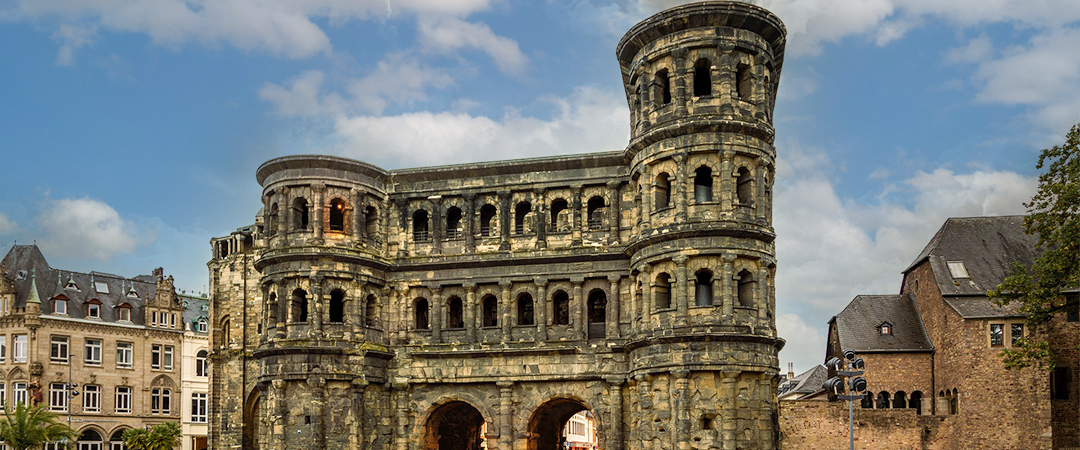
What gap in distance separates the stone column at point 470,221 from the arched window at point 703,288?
10.1m

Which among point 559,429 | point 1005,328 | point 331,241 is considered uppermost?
point 331,241

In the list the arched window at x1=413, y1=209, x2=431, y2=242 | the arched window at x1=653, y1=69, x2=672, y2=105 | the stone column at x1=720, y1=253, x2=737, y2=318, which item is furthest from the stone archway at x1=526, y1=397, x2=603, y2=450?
the arched window at x1=653, y1=69, x2=672, y2=105

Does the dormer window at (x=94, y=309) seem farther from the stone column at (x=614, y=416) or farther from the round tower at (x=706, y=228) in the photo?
the round tower at (x=706, y=228)

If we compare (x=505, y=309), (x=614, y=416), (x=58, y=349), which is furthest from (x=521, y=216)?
(x=58, y=349)

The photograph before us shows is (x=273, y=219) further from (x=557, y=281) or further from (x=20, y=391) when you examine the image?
(x=20, y=391)

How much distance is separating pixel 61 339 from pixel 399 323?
32.9 meters

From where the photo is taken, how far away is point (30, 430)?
184 ft

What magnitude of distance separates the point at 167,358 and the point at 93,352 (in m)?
5.71

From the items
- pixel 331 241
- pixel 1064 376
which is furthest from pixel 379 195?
pixel 1064 376

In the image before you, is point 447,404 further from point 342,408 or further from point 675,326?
point 675,326

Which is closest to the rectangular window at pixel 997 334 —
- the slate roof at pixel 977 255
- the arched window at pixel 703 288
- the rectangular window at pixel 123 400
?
the slate roof at pixel 977 255

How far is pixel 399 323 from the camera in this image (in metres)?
44.7

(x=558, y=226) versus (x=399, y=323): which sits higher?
(x=558, y=226)

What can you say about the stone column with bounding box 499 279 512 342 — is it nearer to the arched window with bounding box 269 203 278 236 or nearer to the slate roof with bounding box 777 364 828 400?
the arched window with bounding box 269 203 278 236
